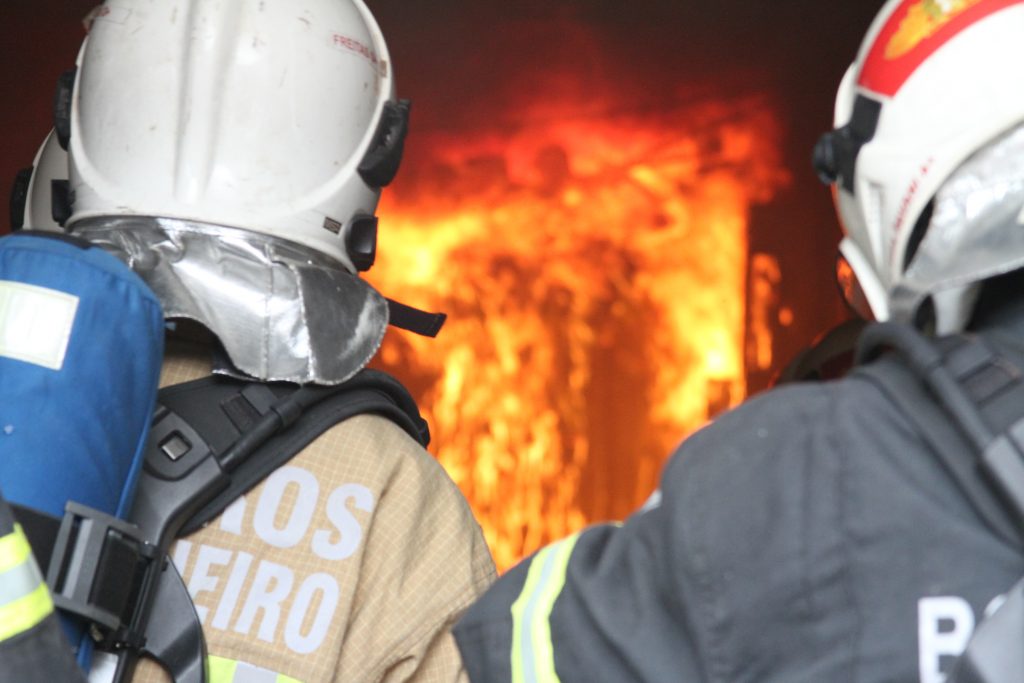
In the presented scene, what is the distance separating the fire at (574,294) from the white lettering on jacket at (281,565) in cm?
352

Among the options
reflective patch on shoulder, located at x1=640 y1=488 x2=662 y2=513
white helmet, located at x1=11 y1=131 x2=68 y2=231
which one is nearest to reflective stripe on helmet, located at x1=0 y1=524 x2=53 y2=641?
reflective patch on shoulder, located at x1=640 y1=488 x2=662 y2=513

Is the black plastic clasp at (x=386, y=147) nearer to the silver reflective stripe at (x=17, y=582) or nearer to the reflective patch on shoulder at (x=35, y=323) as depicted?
the reflective patch on shoulder at (x=35, y=323)

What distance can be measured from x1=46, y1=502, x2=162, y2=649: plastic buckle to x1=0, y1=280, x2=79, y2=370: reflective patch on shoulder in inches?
5.7

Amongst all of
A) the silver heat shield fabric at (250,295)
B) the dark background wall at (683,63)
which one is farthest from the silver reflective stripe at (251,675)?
the dark background wall at (683,63)

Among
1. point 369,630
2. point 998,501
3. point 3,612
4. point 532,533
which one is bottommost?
point 532,533

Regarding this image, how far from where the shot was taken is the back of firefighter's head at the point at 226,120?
172 cm

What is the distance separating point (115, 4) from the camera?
184cm

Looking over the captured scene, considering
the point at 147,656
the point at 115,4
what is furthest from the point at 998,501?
the point at 115,4

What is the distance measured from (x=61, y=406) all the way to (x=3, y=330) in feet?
0.29

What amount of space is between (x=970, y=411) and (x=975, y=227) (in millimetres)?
303

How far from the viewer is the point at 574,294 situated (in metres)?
5.18

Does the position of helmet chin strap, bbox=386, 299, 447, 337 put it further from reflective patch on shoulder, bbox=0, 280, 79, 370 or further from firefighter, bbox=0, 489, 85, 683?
firefighter, bbox=0, 489, 85, 683

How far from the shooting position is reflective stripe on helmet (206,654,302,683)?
147 centimetres

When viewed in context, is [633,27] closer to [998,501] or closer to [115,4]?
[115,4]
